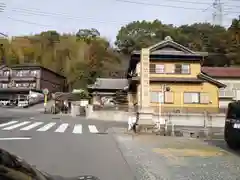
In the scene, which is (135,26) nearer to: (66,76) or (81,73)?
(81,73)

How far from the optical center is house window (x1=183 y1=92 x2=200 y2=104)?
33.2 m

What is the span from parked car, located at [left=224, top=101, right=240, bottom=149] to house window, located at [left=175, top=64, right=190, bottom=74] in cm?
2330

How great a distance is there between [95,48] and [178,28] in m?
21.5

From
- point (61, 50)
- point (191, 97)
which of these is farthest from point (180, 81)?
point (61, 50)

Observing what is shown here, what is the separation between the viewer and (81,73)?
2422 inches

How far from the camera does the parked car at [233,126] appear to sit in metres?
10.2

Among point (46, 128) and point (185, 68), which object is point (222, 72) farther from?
point (46, 128)

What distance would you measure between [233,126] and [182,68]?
24059 mm

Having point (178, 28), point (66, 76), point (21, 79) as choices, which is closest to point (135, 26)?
point (178, 28)

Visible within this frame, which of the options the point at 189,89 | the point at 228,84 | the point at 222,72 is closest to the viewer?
the point at 189,89

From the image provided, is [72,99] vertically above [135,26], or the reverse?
[135,26]

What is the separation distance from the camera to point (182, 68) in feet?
111

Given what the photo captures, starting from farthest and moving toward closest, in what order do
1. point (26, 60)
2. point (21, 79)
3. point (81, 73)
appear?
1. point (26, 60)
2. point (21, 79)
3. point (81, 73)

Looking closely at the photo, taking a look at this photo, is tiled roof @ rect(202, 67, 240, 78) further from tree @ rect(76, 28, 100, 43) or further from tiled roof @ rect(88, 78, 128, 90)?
tree @ rect(76, 28, 100, 43)
